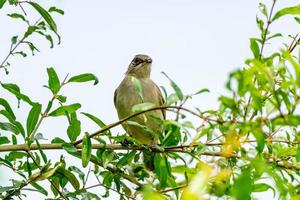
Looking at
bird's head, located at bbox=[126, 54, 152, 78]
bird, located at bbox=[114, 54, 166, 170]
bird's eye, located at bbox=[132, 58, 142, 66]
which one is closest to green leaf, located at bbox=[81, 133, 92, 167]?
bird, located at bbox=[114, 54, 166, 170]

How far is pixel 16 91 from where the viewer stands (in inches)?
150

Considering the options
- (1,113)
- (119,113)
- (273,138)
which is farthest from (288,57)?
(119,113)

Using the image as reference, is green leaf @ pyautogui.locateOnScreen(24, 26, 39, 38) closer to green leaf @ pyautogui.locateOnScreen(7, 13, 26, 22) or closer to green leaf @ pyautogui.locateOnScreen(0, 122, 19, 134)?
green leaf @ pyautogui.locateOnScreen(7, 13, 26, 22)

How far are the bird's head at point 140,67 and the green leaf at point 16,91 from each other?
436 cm

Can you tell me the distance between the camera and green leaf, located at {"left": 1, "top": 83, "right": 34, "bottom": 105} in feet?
12.4

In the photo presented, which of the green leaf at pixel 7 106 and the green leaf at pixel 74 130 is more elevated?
the green leaf at pixel 7 106

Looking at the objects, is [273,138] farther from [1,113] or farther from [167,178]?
[1,113]

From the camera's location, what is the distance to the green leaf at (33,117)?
3745 millimetres

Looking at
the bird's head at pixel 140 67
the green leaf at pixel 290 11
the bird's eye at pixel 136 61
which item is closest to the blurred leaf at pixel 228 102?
the green leaf at pixel 290 11

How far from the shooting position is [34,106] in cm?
382

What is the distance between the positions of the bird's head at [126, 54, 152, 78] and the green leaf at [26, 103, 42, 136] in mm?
4391

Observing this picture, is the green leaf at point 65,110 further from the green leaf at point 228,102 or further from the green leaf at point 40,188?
the green leaf at point 228,102

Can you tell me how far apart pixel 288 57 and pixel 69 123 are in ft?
6.29

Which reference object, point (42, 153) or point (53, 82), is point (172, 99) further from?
point (53, 82)
